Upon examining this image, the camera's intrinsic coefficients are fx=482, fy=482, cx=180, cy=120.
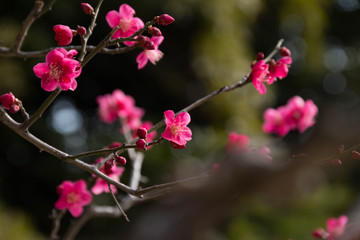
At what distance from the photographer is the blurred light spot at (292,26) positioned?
14.8 ft

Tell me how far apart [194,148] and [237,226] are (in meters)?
0.58

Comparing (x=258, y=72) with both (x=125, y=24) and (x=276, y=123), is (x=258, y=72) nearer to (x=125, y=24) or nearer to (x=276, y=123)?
(x=125, y=24)

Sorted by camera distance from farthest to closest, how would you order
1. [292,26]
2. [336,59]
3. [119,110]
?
[336,59]
[292,26]
[119,110]

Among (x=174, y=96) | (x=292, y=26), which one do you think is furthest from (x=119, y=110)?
(x=292, y=26)

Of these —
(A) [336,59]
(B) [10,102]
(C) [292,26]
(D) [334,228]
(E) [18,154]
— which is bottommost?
(E) [18,154]

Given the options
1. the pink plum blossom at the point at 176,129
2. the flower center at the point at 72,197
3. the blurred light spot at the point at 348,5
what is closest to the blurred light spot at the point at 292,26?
the blurred light spot at the point at 348,5

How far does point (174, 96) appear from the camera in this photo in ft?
13.4

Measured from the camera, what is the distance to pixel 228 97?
334cm

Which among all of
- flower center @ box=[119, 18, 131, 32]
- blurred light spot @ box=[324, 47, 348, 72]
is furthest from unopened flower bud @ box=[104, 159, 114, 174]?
blurred light spot @ box=[324, 47, 348, 72]

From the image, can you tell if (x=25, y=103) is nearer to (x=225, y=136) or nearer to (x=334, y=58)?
(x=225, y=136)

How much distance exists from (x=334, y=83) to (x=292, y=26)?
1.08m

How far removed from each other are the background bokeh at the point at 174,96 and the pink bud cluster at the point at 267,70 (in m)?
1.49

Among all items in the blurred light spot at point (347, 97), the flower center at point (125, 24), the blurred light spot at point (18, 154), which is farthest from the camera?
the blurred light spot at point (347, 97)

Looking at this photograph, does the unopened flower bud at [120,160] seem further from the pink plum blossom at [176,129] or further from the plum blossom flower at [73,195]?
the plum blossom flower at [73,195]
